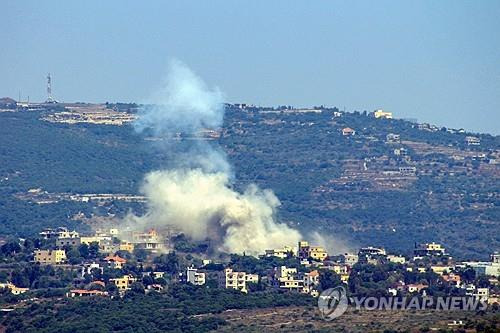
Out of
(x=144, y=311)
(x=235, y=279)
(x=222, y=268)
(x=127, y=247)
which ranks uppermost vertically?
(x=127, y=247)

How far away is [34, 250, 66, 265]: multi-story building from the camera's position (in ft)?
434

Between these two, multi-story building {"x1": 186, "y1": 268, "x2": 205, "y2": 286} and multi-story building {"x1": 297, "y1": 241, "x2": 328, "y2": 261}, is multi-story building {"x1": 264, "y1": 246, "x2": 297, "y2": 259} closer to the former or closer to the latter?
multi-story building {"x1": 297, "y1": 241, "x2": 328, "y2": 261}

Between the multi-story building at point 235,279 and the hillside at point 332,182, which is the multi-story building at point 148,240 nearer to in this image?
the multi-story building at point 235,279

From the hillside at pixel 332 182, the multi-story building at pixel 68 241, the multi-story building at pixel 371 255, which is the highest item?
the hillside at pixel 332 182

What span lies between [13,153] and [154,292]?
78491 millimetres

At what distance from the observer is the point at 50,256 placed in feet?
437

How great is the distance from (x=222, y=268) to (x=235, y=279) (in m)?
6.11

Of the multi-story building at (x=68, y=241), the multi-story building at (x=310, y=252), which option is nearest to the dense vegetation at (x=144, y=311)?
the multi-story building at (x=310, y=252)

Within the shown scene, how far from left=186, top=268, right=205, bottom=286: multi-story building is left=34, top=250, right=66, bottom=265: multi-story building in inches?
357

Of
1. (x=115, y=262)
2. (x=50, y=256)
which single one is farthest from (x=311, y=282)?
(x=50, y=256)

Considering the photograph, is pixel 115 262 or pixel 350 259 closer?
pixel 115 262

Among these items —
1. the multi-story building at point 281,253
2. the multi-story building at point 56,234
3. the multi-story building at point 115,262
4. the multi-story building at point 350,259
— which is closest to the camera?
the multi-story building at point 115,262

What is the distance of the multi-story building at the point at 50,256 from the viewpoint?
434ft

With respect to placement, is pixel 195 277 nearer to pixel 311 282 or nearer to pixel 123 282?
pixel 123 282
